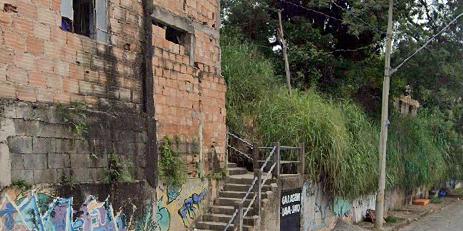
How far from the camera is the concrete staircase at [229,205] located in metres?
11.2

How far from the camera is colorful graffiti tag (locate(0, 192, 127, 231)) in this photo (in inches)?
257

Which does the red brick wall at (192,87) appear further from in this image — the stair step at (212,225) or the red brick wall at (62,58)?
the stair step at (212,225)

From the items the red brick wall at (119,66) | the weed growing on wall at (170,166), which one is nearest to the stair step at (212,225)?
the weed growing on wall at (170,166)

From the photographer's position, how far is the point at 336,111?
16094 millimetres

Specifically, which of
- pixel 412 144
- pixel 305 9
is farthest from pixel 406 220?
pixel 305 9

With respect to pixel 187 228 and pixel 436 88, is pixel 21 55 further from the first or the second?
pixel 436 88

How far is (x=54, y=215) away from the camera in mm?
7227

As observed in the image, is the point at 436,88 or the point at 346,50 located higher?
the point at 346,50

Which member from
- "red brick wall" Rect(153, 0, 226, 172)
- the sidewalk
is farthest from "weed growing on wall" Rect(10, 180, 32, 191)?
the sidewalk

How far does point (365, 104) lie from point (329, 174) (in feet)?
24.5

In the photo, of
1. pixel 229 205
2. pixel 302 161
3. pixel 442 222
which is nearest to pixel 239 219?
pixel 229 205

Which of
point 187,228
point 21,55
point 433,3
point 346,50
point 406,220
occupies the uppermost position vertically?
point 433,3

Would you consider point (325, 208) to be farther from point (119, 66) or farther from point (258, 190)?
point (119, 66)

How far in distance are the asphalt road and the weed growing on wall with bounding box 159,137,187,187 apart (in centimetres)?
1005
